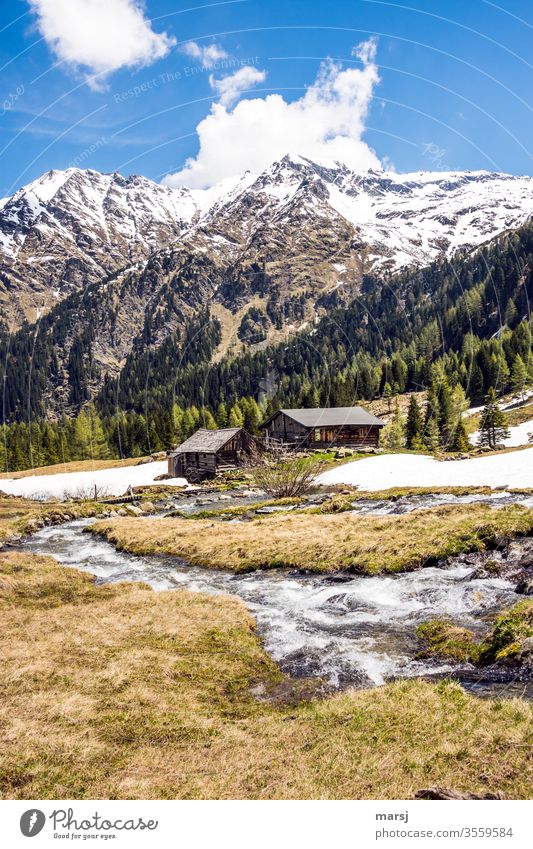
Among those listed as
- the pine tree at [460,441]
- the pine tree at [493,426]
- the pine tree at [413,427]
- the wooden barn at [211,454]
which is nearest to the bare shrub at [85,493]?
the wooden barn at [211,454]

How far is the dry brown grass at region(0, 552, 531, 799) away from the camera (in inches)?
326

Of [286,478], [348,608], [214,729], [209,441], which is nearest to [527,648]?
[348,608]

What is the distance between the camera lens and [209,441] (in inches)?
3329

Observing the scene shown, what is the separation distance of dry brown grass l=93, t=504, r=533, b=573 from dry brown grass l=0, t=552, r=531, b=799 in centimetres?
1002

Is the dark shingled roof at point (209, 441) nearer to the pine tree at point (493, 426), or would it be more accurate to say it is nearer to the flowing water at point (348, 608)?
the pine tree at point (493, 426)

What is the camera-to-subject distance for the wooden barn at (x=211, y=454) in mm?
82625

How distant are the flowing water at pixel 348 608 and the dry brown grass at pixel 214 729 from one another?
4.08 feet

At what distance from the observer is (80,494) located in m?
69.8

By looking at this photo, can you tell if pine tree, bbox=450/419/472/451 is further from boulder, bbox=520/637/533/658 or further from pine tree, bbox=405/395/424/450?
boulder, bbox=520/637/533/658

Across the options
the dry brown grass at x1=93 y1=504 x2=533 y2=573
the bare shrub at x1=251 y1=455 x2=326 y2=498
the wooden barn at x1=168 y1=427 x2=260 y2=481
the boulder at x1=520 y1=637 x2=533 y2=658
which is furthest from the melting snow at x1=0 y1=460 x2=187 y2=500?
the boulder at x1=520 y1=637 x2=533 y2=658

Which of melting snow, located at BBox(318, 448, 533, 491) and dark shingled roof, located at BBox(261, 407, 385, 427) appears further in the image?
dark shingled roof, located at BBox(261, 407, 385, 427)

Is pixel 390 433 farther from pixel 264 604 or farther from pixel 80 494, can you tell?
pixel 264 604

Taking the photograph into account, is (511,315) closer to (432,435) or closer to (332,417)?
(432,435)
